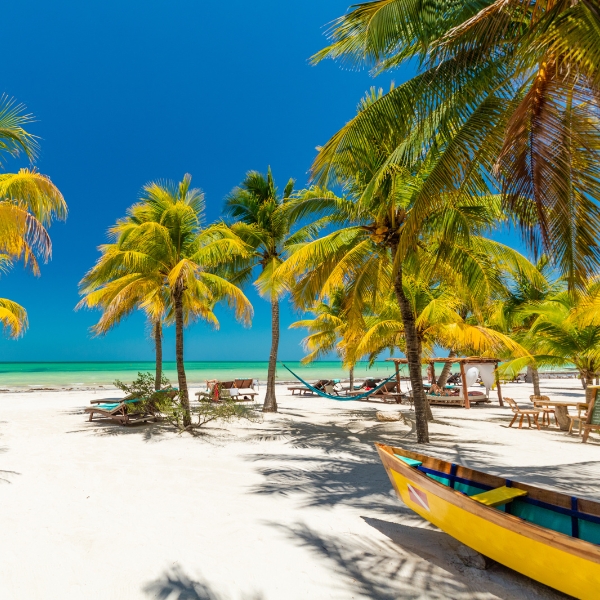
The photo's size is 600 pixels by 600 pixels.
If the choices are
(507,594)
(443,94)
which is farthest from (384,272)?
(507,594)

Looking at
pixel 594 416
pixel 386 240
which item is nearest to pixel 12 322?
pixel 386 240

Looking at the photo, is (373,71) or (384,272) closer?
(373,71)

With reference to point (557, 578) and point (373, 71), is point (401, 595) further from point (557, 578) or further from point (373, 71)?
point (373, 71)

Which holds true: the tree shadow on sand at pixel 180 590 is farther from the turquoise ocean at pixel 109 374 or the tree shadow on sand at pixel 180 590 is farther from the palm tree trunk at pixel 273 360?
the turquoise ocean at pixel 109 374

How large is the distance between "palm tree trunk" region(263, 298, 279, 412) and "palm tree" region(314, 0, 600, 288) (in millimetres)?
8003

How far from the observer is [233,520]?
366 centimetres

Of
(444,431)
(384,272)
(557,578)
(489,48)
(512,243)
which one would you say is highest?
(489,48)

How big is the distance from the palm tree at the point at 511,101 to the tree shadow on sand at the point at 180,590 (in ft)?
12.8

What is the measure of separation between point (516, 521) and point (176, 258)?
7889 millimetres

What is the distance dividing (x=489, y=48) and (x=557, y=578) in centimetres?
449

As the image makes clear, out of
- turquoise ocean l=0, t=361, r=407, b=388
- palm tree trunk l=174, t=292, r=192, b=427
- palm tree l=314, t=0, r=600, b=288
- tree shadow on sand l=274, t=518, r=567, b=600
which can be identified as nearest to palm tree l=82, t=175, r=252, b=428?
palm tree trunk l=174, t=292, r=192, b=427

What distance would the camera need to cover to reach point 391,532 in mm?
3426

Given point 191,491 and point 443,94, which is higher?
point 443,94

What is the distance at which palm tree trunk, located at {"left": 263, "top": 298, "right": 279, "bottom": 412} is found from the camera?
12258 millimetres
